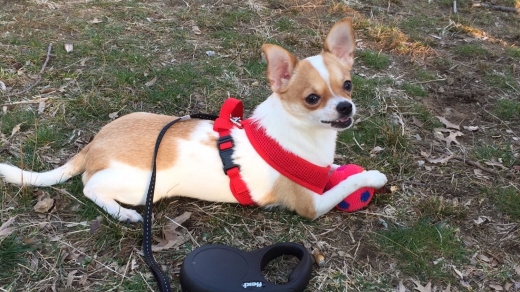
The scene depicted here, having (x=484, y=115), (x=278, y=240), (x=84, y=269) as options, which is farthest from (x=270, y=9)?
(x=84, y=269)

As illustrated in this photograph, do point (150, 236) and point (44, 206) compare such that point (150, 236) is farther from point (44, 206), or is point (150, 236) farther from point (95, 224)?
point (44, 206)

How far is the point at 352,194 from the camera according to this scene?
327cm

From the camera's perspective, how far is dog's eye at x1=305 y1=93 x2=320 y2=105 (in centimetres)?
303

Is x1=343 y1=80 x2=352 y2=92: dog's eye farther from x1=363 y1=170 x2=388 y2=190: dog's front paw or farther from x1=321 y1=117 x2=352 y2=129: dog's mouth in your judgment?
x1=363 y1=170 x2=388 y2=190: dog's front paw

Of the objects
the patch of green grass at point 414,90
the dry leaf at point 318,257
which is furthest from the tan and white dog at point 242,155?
the patch of green grass at point 414,90

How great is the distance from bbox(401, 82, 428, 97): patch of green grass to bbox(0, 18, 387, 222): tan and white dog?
1.91 metres

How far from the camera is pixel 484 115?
181 inches

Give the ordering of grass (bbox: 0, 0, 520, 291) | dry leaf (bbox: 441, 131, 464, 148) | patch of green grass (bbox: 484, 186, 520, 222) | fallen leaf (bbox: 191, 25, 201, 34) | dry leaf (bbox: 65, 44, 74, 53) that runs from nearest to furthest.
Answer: grass (bbox: 0, 0, 520, 291) < patch of green grass (bbox: 484, 186, 520, 222) < dry leaf (bbox: 441, 131, 464, 148) < dry leaf (bbox: 65, 44, 74, 53) < fallen leaf (bbox: 191, 25, 201, 34)

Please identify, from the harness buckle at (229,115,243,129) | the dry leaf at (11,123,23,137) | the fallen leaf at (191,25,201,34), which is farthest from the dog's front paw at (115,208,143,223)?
the fallen leaf at (191,25,201,34)

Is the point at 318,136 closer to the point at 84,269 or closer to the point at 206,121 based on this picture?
the point at 206,121

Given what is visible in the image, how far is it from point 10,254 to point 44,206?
1.52ft

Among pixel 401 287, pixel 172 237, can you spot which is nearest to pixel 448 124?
pixel 401 287

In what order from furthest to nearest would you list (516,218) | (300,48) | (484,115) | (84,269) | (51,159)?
(300,48)
(484,115)
(51,159)
(516,218)
(84,269)

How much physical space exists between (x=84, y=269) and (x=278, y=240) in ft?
4.14
